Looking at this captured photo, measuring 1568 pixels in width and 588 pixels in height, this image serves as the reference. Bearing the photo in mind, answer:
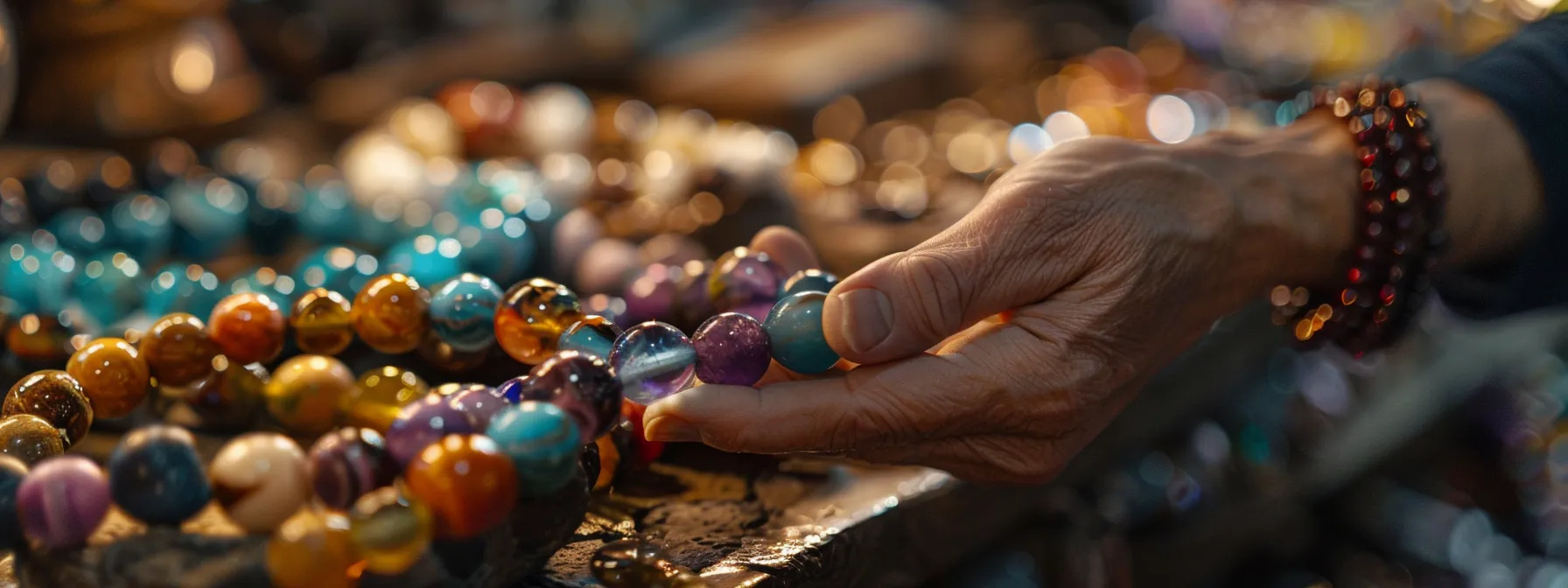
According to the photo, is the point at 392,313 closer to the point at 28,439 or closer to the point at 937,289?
the point at 28,439

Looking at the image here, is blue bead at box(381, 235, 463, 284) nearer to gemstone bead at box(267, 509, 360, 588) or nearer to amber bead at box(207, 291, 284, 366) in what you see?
amber bead at box(207, 291, 284, 366)

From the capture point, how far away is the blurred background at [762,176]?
1.01 m

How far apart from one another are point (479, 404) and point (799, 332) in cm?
18

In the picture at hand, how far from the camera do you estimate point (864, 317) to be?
62 cm

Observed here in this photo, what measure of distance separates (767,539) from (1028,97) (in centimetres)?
134

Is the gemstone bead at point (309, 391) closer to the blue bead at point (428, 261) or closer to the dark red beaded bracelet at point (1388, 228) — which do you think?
the blue bead at point (428, 261)

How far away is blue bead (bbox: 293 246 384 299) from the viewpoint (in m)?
0.86

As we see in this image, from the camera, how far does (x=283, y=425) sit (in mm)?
653

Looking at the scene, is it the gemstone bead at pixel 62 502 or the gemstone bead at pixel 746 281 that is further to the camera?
the gemstone bead at pixel 746 281

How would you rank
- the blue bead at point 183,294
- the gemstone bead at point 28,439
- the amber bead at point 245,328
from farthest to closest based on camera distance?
the blue bead at point 183,294
the amber bead at point 245,328
the gemstone bead at point 28,439

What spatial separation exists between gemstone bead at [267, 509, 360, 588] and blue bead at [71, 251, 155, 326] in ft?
1.57

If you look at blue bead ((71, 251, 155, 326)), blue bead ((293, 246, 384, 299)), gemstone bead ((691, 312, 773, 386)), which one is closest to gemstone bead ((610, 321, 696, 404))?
gemstone bead ((691, 312, 773, 386))

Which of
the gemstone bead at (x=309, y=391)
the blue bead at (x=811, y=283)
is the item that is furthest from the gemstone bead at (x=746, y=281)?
the gemstone bead at (x=309, y=391)

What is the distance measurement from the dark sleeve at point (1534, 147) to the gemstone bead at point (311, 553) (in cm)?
81
